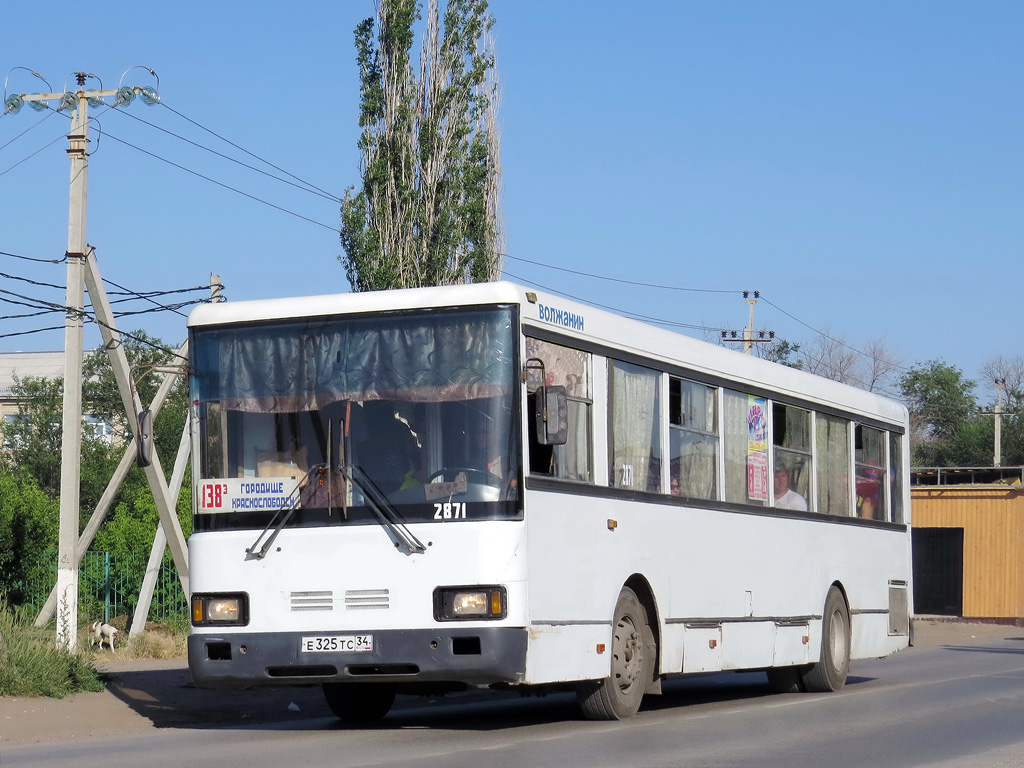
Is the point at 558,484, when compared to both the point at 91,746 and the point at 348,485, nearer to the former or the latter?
the point at 348,485

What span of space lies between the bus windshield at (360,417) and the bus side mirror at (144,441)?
1.25ft

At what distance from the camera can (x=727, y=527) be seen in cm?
1413

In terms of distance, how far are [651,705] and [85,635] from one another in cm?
1183

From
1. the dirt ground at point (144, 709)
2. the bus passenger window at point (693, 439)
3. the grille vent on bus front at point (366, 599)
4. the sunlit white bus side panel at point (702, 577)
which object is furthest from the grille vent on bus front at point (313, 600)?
the bus passenger window at point (693, 439)

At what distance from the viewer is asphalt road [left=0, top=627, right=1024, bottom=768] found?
31.9 feet

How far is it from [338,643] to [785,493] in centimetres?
641

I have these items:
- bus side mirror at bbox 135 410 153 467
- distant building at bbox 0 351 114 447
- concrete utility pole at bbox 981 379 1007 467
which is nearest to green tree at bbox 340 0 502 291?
bus side mirror at bbox 135 410 153 467

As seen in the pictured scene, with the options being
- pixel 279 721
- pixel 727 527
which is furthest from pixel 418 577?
pixel 727 527

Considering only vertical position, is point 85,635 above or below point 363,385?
below

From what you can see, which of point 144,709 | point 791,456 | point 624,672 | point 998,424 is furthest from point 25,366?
point 624,672

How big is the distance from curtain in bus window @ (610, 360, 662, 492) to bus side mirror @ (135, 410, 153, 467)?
3.54m

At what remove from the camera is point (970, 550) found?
144ft

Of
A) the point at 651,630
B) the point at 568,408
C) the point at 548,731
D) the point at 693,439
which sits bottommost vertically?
the point at 548,731

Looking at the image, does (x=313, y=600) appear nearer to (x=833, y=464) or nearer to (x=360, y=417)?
(x=360, y=417)
